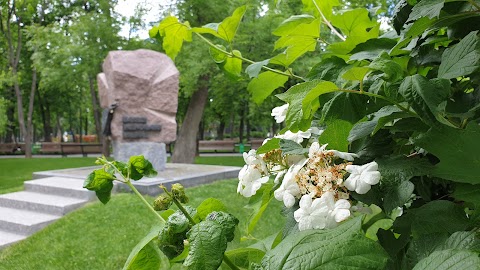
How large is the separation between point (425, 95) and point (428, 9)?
184 mm

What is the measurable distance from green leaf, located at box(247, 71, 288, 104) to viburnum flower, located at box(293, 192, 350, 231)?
45 cm

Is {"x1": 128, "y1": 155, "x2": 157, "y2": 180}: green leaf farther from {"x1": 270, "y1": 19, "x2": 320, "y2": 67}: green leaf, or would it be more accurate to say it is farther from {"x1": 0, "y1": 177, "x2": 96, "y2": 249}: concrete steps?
{"x1": 0, "y1": 177, "x2": 96, "y2": 249}: concrete steps

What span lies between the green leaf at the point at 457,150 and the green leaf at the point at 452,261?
0.14 meters

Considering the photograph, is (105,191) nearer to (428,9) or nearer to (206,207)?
(206,207)

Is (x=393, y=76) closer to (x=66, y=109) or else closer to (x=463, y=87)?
(x=463, y=87)

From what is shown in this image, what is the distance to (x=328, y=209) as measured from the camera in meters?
0.64

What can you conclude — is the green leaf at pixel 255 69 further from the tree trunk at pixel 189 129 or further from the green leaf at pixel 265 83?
the tree trunk at pixel 189 129

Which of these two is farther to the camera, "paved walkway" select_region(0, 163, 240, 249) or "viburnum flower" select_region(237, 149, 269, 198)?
"paved walkway" select_region(0, 163, 240, 249)

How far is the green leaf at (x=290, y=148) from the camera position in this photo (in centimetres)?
72

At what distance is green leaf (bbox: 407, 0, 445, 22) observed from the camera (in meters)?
0.69

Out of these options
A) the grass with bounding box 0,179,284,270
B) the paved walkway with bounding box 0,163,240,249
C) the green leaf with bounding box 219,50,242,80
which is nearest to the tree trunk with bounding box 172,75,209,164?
the paved walkway with bounding box 0,163,240,249

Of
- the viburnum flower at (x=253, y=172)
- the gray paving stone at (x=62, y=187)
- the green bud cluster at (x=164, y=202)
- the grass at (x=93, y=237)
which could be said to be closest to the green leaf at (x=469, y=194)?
the viburnum flower at (x=253, y=172)

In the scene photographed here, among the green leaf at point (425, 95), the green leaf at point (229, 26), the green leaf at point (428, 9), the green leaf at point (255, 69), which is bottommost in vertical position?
the green leaf at point (425, 95)

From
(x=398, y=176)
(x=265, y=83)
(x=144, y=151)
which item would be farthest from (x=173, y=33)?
(x=144, y=151)
